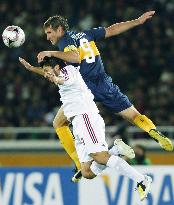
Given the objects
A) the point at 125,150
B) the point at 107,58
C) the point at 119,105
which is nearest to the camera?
the point at 125,150

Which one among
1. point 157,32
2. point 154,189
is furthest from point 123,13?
point 154,189

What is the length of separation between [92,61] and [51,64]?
2.79ft

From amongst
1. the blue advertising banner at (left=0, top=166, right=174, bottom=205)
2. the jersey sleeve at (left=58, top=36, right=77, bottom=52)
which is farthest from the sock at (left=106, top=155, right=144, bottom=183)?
the jersey sleeve at (left=58, top=36, right=77, bottom=52)

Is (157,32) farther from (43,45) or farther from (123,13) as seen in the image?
(43,45)

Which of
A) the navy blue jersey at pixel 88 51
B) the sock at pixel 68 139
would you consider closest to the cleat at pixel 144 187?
the sock at pixel 68 139

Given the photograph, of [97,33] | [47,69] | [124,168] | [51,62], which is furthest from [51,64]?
[124,168]

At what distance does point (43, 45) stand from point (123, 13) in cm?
181

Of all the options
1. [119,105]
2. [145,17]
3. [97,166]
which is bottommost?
[97,166]

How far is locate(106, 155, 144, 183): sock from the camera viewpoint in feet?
41.1

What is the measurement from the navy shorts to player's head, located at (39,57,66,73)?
0.77 m

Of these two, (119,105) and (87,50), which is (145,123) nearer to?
(119,105)

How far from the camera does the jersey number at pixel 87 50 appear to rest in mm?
12734

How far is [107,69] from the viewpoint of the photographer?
2019 cm

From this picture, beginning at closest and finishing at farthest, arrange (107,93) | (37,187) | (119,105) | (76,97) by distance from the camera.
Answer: (76,97)
(107,93)
(119,105)
(37,187)
